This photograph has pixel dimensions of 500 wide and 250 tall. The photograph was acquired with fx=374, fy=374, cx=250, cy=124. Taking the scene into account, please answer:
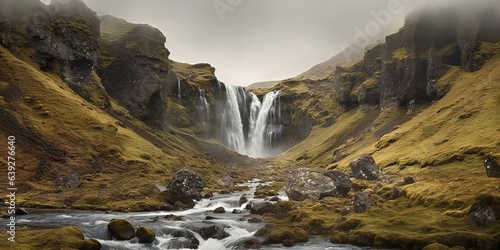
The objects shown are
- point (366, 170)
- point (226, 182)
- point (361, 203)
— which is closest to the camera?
point (361, 203)

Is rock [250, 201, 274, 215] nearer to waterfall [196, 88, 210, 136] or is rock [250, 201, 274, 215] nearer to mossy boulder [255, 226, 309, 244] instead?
mossy boulder [255, 226, 309, 244]

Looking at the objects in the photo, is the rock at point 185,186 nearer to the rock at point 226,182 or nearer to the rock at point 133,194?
the rock at point 133,194

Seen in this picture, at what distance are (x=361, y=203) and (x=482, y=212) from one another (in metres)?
11.9

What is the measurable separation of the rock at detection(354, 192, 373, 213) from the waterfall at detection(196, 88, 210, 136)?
12277 cm

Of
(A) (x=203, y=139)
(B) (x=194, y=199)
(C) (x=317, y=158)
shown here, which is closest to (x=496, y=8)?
(C) (x=317, y=158)

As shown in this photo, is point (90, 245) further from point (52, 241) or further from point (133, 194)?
point (133, 194)

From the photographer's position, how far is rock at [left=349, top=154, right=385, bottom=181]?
201 feet

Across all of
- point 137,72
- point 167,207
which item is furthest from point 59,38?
point 167,207

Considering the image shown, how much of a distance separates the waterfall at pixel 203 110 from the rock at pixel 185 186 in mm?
106399

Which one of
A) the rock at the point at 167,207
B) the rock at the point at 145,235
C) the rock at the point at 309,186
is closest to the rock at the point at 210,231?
the rock at the point at 145,235

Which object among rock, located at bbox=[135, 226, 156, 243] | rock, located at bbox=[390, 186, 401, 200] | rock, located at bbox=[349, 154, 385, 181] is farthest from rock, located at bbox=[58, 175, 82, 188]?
rock, located at bbox=[390, 186, 401, 200]

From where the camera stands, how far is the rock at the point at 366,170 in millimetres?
61219

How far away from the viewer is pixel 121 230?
32.1 m

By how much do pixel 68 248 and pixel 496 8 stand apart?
145 meters
